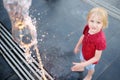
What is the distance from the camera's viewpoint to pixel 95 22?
3.47 meters

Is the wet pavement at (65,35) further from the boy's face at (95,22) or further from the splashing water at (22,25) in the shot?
the boy's face at (95,22)

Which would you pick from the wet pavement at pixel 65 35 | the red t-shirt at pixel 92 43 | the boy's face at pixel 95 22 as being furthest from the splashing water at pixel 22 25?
the boy's face at pixel 95 22

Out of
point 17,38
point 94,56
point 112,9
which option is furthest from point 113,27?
point 17,38

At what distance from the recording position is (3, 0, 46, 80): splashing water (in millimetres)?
5062

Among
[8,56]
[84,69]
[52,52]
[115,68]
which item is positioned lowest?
[115,68]

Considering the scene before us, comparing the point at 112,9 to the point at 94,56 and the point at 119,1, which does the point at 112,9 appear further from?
the point at 94,56

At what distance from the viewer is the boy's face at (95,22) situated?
11.3 ft

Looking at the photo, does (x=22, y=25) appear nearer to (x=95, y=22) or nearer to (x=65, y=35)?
(x=65, y=35)

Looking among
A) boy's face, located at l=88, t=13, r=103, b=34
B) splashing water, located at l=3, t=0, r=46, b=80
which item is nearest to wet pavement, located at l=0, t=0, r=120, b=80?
splashing water, located at l=3, t=0, r=46, b=80

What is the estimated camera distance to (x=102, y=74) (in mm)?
4492

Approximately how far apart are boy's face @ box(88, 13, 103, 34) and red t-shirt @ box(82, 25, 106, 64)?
0.10 metres

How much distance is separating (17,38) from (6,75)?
106 centimetres

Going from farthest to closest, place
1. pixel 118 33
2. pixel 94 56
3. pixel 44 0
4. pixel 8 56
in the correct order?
pixel 44 0 → pixel 118 33 → pixel 8 56 → pixel 94 56

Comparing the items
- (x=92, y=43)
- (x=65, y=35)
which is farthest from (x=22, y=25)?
(x=92, y=43)
